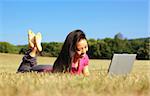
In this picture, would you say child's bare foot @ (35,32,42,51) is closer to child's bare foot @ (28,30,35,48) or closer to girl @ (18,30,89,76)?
child's bare foot @ (28,30,35,48)

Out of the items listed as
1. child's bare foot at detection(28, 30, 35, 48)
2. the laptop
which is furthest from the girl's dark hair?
child's bare foot at detection(28, 30, 35, 48)

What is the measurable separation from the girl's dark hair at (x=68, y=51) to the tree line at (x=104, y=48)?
4611 centimetres

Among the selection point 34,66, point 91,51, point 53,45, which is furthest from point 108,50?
point 34,66

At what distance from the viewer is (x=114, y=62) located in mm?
5180

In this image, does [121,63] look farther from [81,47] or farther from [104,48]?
[104,48]

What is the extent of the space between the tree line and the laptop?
4619cm

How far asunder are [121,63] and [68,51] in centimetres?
73

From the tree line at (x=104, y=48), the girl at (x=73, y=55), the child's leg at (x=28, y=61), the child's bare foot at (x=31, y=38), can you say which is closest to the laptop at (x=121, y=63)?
the girl at (x=73, y=55)

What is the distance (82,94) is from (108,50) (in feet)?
194

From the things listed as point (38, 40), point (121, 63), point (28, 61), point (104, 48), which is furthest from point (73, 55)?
→ point (104, 48)

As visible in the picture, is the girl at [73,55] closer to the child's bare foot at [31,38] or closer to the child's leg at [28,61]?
the child's bare foot at [31,38]

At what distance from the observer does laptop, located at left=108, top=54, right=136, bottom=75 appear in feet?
16.7

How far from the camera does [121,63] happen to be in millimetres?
5152

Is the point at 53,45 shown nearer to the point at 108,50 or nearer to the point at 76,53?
the point at 108,50
